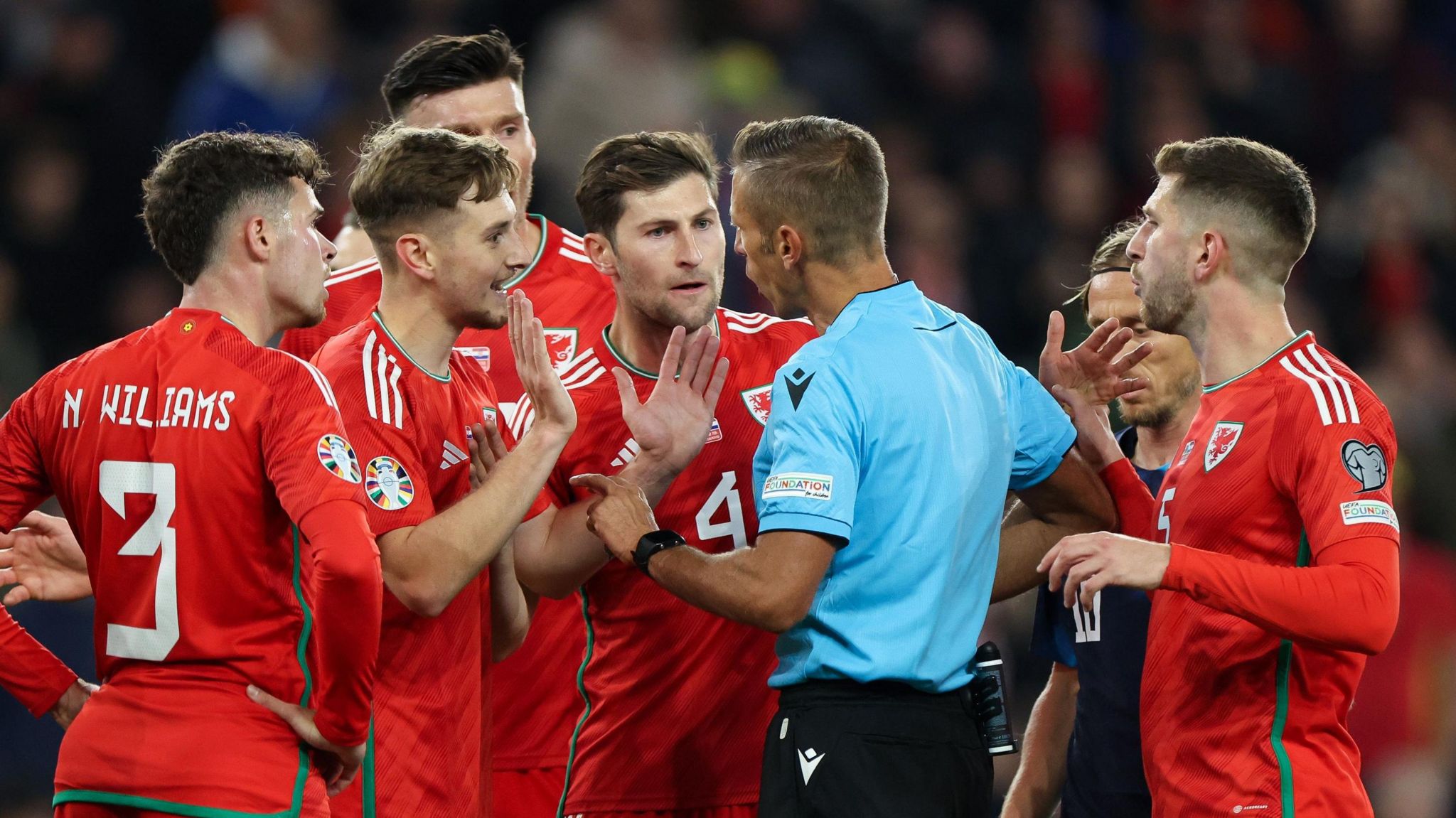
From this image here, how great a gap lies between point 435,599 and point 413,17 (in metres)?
7.66

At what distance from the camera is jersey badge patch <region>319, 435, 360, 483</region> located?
3.72 metres

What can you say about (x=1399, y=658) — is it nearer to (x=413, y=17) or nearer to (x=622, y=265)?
(x=622, y=265)

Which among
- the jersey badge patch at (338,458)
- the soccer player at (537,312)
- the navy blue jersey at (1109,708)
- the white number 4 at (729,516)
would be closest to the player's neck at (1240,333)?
the navy blue jersey at (1109,708)

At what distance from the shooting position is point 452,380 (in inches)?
177

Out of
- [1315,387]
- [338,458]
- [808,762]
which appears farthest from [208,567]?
[1315,387]

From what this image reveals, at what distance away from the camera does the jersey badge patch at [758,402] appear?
489cm

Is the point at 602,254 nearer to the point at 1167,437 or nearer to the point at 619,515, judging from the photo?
the point at 619,515

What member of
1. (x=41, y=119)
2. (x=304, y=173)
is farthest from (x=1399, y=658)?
(x=41, y=119)

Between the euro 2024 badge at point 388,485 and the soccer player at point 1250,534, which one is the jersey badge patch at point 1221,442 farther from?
→ the euro 2024 badge at point 388,485

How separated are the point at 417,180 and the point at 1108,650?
7.79ft

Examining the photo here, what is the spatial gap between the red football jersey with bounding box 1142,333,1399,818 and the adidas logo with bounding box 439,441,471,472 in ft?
6.26

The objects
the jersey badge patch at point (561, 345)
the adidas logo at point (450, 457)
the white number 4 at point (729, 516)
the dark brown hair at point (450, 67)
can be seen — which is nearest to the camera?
the adidas logo at point (450, 457)

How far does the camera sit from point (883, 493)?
3.88 metres

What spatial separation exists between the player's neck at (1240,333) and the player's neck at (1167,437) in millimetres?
634
